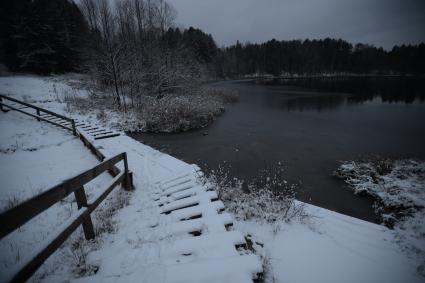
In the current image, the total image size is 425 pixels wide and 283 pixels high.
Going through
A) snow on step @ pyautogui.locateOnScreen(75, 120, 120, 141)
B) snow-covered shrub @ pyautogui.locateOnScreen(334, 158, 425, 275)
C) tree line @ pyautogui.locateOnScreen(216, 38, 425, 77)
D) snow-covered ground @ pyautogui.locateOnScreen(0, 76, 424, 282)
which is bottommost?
snow-covered shrub @ pyautogui.locateOnScreen(334, 158, 425, 275)

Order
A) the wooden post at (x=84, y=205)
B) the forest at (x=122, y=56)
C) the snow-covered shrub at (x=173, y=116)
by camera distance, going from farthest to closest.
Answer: the forest at (x=122, y=56), the snow-covered shrub at (x=173, y=116), the wooden post at (x=84, y=205)

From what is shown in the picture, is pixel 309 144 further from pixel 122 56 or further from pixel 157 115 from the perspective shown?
pixel 122 56

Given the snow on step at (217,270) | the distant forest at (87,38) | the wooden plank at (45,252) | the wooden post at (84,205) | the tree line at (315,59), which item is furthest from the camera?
the tree line at (315,59)

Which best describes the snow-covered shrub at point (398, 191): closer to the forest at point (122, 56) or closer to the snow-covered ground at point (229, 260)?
the snow-covered ground at point (229, 260)

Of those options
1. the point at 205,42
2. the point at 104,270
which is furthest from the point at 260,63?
the point at 104,270

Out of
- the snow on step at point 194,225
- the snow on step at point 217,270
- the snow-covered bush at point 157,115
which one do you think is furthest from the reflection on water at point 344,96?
the snow on step at point 217,270

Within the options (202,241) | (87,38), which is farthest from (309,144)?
(87,38)

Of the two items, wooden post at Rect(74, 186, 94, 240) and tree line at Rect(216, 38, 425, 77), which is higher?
tree line at Rect(216, 38, 425, 77)

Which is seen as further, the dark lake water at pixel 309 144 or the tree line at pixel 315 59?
the tree line at pixel 315 59

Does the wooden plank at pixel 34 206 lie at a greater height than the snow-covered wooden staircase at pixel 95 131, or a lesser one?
greater

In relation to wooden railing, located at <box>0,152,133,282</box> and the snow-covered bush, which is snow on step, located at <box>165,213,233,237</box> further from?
the snow-covered bush

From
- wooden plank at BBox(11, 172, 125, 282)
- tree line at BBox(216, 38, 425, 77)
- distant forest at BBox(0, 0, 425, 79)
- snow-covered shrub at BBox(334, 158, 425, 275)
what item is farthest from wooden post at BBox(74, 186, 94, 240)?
tree line at BBox(216, 38, 425, 77)

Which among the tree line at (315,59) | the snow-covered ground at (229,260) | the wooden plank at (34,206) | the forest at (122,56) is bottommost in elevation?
the snow-covered ground at (229,260)

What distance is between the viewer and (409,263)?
373 cm
